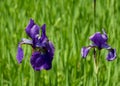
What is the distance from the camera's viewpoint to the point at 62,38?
2.68 metres

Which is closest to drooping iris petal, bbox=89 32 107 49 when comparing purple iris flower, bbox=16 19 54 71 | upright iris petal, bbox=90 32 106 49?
upright iris petal, bbox=90 32 106 49

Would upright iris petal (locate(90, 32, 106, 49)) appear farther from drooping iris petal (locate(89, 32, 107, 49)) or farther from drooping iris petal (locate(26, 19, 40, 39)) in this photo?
drooping iris petal (locate(26, 19, 40, 39))

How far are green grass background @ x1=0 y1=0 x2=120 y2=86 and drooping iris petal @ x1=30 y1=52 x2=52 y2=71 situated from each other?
0.14 meters

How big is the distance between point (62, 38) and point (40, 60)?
109 cm

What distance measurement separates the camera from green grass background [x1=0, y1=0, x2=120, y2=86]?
225 centimetres

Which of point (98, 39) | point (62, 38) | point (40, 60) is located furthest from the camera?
point (62, 38)

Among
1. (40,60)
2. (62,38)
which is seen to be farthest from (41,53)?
(62,38)

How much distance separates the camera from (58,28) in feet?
10.1

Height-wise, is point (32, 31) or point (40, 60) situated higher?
point (32, 31)

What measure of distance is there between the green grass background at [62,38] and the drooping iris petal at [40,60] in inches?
5.6

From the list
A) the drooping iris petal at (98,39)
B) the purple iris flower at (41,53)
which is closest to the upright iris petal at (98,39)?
the drooping iris petal at (98,39)

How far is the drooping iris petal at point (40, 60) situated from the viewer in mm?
1599

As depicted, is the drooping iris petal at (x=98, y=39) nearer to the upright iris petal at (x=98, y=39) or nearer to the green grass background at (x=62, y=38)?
the upright iris petal at (x=98, y=39)

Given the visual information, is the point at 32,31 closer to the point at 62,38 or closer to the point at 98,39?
the point at 98,39
